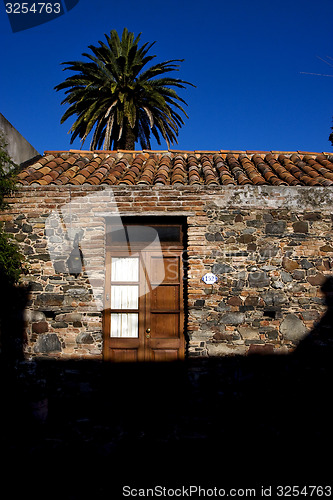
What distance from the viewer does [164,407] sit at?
508 cm

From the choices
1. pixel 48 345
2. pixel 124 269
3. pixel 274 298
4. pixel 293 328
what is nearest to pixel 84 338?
pixel 48 345

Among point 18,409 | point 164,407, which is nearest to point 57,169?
point 18,409

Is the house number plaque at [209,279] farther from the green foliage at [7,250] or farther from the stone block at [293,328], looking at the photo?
the green foliage at [7,250]

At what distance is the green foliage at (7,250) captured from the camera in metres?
4.90

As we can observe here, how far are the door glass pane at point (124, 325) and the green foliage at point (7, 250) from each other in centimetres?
154

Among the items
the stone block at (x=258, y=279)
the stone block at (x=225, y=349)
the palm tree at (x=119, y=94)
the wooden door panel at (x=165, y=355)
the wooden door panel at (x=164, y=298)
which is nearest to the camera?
the stone block at (x=225, y=349)

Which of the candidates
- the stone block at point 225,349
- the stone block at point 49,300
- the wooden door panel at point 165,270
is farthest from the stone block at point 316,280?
the stone block at point 49,300

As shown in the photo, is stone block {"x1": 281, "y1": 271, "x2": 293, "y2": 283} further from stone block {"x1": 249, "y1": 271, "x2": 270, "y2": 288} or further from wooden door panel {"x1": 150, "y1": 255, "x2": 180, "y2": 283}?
wooden door panel {"x1": 150, "y1": 255, "x2": 180, "y2": 283}

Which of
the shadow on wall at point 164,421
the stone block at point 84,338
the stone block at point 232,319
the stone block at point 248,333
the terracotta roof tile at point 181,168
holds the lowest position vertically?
the shadow on wall at point 164,421

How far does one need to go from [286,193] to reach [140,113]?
10723mm

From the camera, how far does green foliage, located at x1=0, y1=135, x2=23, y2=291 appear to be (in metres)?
4.90

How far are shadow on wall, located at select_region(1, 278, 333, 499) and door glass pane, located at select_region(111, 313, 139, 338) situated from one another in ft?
1.48

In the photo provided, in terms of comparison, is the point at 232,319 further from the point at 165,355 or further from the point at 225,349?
the point at 165,355

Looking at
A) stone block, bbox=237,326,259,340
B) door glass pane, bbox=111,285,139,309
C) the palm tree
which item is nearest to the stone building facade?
stone block, bbox=237,326,259,340
